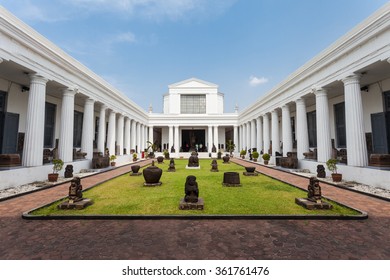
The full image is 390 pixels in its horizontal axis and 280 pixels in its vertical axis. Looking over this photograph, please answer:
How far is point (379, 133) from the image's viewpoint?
13.0 metres

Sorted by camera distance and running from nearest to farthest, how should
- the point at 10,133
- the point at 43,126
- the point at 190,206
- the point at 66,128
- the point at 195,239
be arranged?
the point at 195,239
the point at 190,206
the point at 43,126
the point at 10,133
the point at 66,128

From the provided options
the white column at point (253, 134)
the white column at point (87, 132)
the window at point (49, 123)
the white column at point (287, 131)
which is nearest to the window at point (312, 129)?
the white column at point (287, 131)

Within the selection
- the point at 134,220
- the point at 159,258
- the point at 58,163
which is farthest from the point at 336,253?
the point at 58,163

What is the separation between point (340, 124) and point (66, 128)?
22.2 meters

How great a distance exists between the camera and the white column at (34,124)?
35.2 feet

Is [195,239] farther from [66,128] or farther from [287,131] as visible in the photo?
[287,131]

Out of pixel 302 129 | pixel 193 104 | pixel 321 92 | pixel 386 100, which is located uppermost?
pixel 193 104

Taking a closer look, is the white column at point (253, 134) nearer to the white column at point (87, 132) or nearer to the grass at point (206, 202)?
the grass at point (206, 202)

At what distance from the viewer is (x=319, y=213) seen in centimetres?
592

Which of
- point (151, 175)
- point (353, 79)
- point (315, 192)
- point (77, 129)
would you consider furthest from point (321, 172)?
point (77, 129)

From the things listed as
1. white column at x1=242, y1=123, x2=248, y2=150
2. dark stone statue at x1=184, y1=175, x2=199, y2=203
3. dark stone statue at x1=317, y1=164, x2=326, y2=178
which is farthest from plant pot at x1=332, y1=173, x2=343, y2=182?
white column at x1=242, y1=123, x2=248, y2=150

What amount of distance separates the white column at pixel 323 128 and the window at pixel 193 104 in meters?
28.4

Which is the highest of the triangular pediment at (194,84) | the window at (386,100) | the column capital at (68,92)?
the triangular pediment at (194,84)

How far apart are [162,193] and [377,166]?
11.5 m
